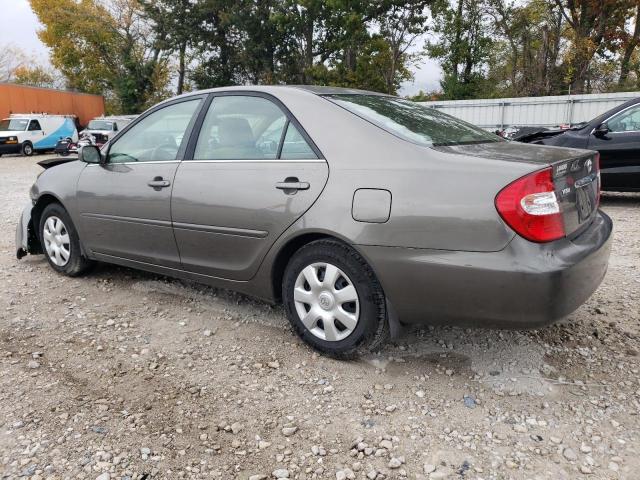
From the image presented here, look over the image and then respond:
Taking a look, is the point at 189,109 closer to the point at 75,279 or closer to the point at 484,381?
the point at 75,279

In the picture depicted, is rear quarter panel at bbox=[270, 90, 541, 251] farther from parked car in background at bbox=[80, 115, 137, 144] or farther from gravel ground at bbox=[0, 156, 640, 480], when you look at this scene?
parked car in background at bbox=[80, 115, 137, 144]

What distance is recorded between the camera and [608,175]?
25.2 ft

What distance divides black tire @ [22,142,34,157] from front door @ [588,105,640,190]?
2295cm

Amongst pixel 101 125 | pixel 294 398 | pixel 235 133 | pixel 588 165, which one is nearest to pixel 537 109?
pixel 588 165

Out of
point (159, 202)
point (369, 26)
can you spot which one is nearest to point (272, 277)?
point (159, 202)

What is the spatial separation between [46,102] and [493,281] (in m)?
33.9

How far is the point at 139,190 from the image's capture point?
386cm

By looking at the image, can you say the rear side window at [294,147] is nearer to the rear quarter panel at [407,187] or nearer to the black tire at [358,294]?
the rear quarter panel at [407,187]

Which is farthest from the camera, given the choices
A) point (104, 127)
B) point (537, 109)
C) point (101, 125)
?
point (101, 125)

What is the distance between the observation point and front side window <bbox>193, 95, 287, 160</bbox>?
10.9ft

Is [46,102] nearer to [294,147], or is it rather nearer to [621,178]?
[621,178]

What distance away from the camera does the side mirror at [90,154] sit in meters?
4.17

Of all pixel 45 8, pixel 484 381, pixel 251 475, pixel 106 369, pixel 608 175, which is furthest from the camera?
pixel 45 8

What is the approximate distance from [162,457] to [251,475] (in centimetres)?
40
